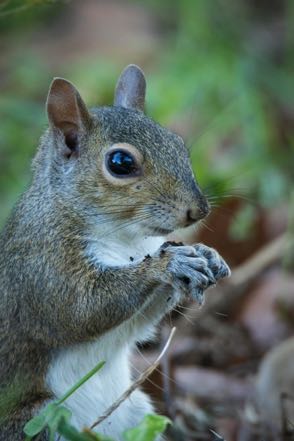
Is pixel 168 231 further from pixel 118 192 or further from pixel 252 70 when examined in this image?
pixel 252 70

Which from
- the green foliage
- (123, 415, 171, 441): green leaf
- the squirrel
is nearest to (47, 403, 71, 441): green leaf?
the green foliage

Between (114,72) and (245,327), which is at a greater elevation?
(114,72)

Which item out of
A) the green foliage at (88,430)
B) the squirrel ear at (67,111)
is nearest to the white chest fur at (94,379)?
the green foliage at (88,430)

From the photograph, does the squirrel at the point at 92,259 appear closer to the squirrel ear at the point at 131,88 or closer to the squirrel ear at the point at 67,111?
the squirrel ear at the point at 67,111

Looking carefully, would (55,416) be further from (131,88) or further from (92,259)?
(131,88)

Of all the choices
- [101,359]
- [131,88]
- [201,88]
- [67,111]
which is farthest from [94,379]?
[201,88]

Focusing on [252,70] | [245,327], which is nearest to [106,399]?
[245,327]

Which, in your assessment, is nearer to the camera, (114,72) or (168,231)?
(168,231)

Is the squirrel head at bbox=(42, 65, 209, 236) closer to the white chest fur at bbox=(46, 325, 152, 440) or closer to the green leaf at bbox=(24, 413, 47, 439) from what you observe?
the white chest fur at bbox=(46, 325, 152, 440)
